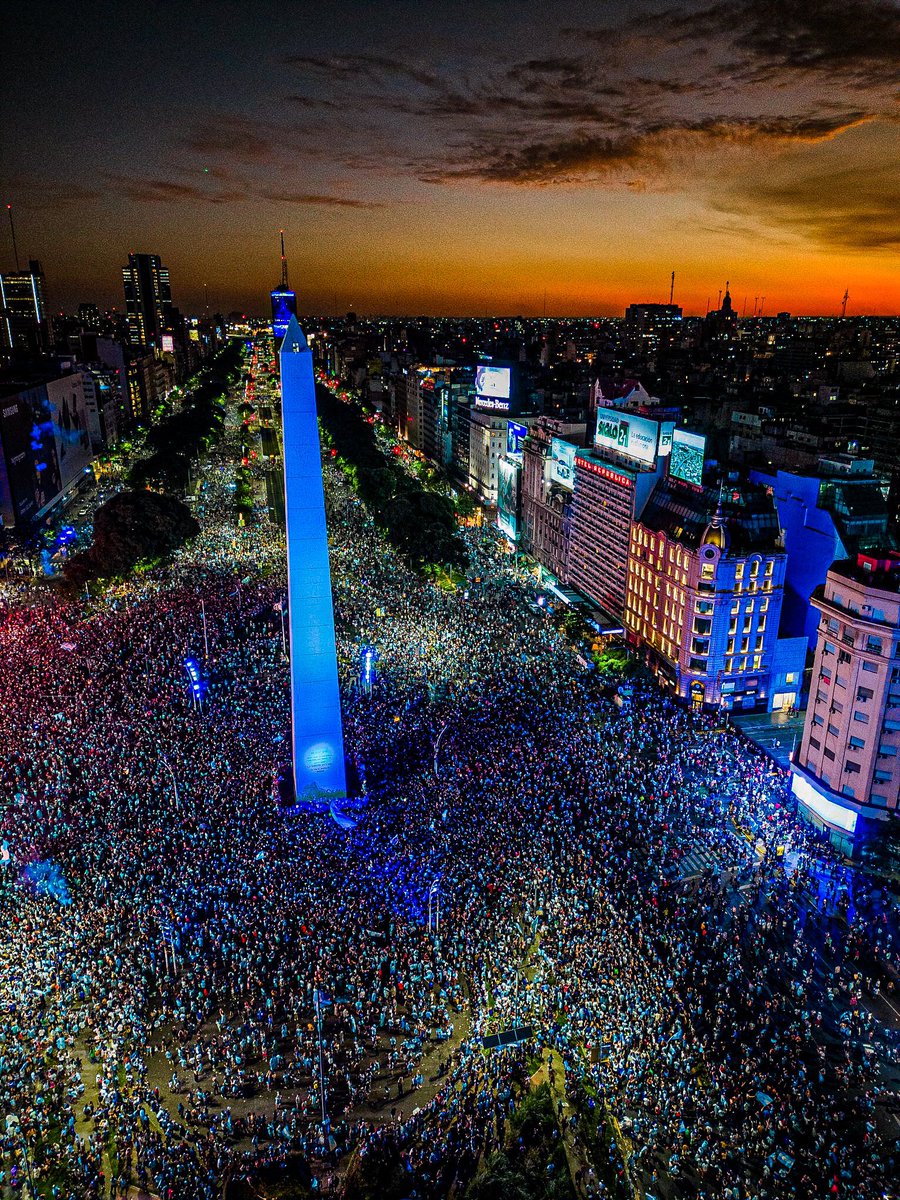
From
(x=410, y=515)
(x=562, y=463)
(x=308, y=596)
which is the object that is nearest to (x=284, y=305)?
(x=308, y=596)

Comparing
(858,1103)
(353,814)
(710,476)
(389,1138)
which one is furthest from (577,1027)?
(710,476)

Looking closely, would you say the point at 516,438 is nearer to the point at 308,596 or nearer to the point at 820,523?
the point at 820,523

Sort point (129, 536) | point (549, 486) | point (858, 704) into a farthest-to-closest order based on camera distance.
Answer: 1. point (549, 486)
2. point (129, 536)
3. point (858, 704)

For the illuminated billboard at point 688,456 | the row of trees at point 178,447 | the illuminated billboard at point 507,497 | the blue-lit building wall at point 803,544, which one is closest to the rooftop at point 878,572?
the blue-lit building wall at point 803,544

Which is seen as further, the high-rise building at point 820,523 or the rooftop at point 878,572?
the high-rise building at point 820,523

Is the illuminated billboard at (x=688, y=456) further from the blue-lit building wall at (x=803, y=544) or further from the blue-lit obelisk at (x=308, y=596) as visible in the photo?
the blue-lit obelisk at (x=308, y=596)

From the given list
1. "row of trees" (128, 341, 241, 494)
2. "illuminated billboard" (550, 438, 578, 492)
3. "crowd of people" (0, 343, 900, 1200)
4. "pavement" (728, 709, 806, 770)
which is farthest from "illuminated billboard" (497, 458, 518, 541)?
"crowd of people" (0, 343, 900, 1200)

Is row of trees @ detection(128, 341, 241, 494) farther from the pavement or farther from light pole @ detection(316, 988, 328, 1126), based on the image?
light pole @ detection(316, 988, 328, 1126)
